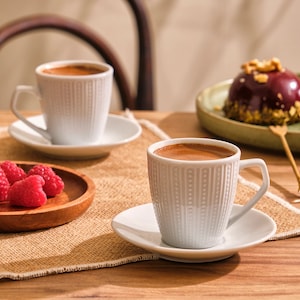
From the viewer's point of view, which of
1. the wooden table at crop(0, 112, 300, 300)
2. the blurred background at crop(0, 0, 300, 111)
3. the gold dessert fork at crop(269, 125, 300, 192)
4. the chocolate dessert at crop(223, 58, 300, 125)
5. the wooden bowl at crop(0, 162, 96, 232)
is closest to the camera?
the wooden table at crop(0, 112, 300, 300)

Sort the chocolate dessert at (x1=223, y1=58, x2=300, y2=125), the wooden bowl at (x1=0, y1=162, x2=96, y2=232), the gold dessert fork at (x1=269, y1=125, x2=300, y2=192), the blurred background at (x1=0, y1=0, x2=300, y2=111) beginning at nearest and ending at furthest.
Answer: the wooden bowl at (x1=0, y1=162, x2=96, y2=232) → the gold dessert fork at (x1=269, y1=125, x2=300, y2=192) → the chocolate dessert at (x1=223, y1=58, x2=300, y2=125) → the blurred background at (x1=0, y1=0, x2=300, y2=111)

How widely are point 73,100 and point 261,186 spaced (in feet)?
1.55

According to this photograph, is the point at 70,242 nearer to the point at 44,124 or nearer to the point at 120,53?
the point at 44,124

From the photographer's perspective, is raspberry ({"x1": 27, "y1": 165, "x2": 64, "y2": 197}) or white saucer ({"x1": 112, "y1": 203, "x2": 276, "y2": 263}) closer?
white saucer ({"x1": 112, "y1": 203, "x2": 276, "y2": 263})

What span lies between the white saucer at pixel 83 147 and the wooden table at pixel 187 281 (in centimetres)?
42

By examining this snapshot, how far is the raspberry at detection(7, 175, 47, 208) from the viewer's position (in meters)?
0.97

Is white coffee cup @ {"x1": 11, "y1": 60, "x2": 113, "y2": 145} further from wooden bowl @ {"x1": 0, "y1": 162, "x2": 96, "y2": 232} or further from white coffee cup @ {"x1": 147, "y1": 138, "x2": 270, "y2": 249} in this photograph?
white coffee cup @ {"x1": 147, "y1": 138, "x2": 270, "y2": 249}

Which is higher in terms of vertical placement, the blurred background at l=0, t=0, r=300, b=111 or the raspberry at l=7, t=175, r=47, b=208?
the raspberry at l=7, t=175, r=47, b=208

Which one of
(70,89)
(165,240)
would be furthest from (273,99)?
(165,240)

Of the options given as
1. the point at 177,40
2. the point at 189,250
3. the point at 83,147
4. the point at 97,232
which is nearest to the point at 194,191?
the point at 189,250

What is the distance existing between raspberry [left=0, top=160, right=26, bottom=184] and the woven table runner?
0.35ft

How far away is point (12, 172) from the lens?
1058 mm

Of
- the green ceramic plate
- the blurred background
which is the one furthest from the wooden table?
the blurred background

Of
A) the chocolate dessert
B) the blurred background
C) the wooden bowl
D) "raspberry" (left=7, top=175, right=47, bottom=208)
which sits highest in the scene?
the chocolate dessert
